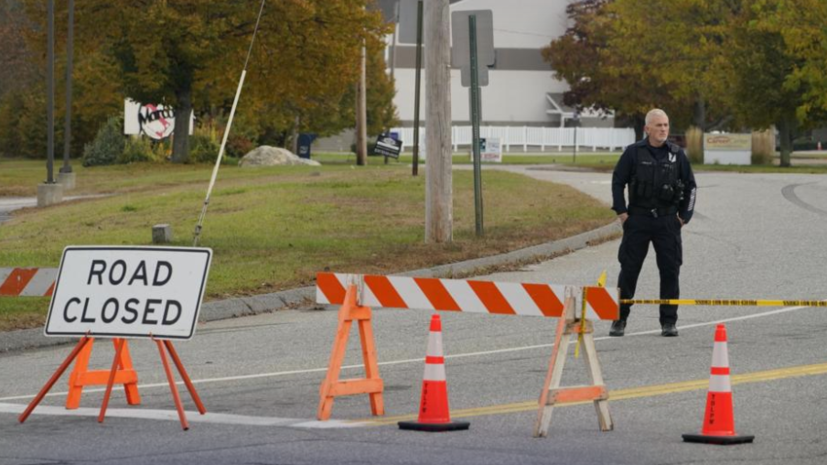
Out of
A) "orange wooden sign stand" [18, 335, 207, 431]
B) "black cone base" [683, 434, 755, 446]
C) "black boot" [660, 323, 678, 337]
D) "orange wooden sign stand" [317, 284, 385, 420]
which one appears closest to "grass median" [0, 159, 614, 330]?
"orange wooden sign stand" [18, 335, 207, 431]

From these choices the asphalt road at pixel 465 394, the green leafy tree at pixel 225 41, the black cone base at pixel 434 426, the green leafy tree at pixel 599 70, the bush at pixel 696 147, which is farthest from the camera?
the green leafy tree at pixel 599 70

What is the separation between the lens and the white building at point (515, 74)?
88.9 metres

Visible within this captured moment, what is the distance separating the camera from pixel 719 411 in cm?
866

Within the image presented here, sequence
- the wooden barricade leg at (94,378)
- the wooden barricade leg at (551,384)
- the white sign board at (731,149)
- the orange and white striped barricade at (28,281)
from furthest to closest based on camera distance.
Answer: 1. the white sign board at (731,149)
2. the orange and white striped barricade at (28,281)
3. the wooden barricade leg at (94,378)
4. the wooden barricade leg at (551,384)

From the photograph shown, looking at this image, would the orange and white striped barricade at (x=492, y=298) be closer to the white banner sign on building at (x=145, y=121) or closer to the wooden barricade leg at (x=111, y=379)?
the wooden barricade leg at (x=111, y=379)

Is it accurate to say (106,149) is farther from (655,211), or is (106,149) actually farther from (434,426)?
(434,426)

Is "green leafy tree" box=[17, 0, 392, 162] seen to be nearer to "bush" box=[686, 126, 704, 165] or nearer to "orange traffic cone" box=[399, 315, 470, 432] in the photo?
"bush" box=[686, 126, 704, 165]

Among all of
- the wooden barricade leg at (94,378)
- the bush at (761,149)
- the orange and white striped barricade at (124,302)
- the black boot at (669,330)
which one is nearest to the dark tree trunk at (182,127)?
the bush at (761,149)

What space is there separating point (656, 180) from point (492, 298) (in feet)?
12.9

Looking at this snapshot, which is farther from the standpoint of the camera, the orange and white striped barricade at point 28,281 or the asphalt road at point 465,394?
the orange and white striped barricade at point 28,281

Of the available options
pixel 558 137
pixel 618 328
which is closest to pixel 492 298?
pixel 618 328

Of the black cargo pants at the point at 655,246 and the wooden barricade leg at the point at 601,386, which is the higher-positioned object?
the black cargo pants at the point at 655,246

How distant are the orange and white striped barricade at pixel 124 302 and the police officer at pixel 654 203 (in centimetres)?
459

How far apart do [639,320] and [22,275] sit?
564 cm
